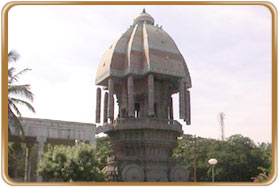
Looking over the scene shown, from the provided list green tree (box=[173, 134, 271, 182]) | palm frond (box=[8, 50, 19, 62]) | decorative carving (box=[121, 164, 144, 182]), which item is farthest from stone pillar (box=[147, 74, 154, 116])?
green tree (box=[173, 134, 271, 182])

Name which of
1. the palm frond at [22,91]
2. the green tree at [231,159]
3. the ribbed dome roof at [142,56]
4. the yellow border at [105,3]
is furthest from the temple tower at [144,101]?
the yellow border at [105,3]

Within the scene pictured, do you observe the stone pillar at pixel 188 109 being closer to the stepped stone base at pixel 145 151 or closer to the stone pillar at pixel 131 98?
the stepped stone base at pixel 145 151

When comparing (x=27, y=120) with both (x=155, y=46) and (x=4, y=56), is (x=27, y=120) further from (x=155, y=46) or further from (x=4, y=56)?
(x=4, y=56)

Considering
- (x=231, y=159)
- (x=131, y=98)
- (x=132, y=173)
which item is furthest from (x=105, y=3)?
(x=231, y=159)

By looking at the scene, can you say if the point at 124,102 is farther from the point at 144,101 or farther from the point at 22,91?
the point at 22,91

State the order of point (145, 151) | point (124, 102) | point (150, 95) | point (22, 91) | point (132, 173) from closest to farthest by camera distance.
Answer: point (22, 91)
point (132, 173)
point (145, 151)
point (150, 95)
point (124, 102)

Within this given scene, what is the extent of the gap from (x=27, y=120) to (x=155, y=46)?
53.3ft

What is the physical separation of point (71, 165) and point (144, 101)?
13.1 metres

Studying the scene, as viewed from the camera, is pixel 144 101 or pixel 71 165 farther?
pixel 144 101

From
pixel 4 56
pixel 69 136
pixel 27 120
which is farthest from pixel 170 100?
pixel 4 56

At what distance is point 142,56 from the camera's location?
40.0m

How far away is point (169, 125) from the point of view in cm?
3791

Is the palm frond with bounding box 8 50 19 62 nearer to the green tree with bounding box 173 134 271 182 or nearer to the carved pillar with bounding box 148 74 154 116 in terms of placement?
the carved pillar with bounding box 148 74 154 116

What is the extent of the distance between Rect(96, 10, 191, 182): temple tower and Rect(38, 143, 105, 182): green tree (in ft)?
17.7
